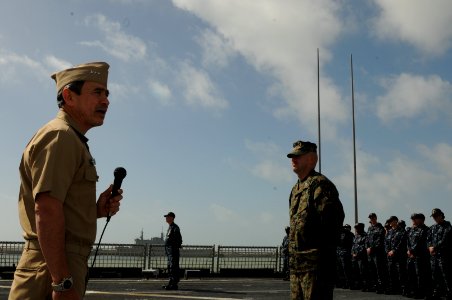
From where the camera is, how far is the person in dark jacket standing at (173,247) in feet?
42.9

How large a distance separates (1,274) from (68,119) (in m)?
15.6

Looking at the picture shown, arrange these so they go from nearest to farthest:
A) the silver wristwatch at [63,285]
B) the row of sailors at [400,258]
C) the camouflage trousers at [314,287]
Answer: the silver wristwatch at [63,285], the camouflage trousers at [314,287], the row of sailors at [400,258]

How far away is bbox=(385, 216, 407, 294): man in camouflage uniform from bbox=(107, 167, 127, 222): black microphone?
1166 cm

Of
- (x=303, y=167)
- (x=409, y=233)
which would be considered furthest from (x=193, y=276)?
(x=303, y=167)

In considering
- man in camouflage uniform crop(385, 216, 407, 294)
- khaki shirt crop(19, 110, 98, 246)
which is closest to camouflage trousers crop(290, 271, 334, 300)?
khaki shirt crop(19, 110, 98, 246)

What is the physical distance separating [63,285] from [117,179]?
93 centimetres

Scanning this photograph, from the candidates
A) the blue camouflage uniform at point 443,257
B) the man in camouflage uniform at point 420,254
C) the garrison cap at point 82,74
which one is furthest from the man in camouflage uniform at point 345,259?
the garrison cap at point 82,74

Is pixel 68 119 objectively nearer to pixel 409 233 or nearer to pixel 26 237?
pixel 26 237

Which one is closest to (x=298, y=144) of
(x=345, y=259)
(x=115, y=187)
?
(x=115, y=187)

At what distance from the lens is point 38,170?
7.77 ft

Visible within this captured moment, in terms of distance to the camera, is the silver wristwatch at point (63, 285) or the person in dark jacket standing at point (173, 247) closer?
the silver wristwatch at point (63, 285)

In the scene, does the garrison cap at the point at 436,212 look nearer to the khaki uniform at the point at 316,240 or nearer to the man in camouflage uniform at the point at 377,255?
the man in camouflage uniform at the point at 377,255

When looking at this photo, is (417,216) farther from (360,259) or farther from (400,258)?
(360,259)

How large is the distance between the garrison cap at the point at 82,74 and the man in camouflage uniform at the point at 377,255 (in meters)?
13.0
